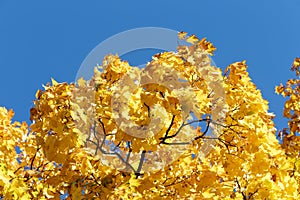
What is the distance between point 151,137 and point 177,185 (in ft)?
2.93

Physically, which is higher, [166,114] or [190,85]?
[190,85]

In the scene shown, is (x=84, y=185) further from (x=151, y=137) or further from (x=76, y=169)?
(x=151, y=137)

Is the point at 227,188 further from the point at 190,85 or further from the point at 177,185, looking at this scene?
the point at 190,85

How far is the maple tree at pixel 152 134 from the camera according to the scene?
16.2 ft

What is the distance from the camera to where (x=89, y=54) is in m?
6.45

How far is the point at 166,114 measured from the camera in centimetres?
510

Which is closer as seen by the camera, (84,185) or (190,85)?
(84,185)

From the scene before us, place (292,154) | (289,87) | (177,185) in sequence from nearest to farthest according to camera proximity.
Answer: (177,185)
(292,154)
(289,87)

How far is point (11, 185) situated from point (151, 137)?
181 centimetres

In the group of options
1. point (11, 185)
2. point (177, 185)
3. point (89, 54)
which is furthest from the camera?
point (89, 54)

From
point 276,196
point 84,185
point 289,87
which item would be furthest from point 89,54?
point 289,87

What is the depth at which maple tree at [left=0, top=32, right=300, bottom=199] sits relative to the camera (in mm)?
4926

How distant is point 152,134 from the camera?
501cm

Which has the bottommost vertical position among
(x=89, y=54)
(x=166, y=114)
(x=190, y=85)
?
(x=166, y=114)
